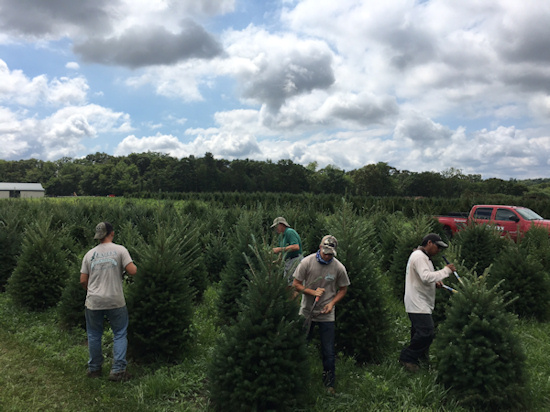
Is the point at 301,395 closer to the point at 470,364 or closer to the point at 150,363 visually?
the point at 470,364

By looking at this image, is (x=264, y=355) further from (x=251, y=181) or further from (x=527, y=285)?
(x=251, y=181)

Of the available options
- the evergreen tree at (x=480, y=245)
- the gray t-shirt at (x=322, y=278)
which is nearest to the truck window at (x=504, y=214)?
the evergreen tree at (x=480, y=245)

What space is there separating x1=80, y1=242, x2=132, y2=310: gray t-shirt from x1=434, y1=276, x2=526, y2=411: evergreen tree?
4.55m

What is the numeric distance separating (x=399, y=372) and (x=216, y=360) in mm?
2702

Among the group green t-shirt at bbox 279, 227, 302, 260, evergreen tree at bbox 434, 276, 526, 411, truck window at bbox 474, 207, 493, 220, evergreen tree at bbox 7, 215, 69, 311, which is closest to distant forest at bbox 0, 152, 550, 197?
truck window at bbox 474, 207, 493, 220

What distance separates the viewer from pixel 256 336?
4.45 m

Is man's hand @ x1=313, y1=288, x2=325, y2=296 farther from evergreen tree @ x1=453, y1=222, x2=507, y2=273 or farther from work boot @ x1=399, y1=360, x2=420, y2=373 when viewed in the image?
evergreen tree @ x1=453, y1=222, x2=507, y2=273

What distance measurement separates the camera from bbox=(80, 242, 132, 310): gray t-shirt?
5.37 metres

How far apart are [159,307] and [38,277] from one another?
4757mm

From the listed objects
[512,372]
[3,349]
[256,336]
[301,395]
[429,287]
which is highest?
[429,287]

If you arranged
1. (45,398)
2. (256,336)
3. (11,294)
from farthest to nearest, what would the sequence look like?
(11,294), (45,398), (256,336)

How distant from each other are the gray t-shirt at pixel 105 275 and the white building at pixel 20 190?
321 ft

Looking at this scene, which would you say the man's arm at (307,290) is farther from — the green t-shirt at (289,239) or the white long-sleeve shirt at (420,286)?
the green t-shirt at (289,239)

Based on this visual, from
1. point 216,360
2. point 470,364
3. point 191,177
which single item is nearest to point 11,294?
point 216,360
